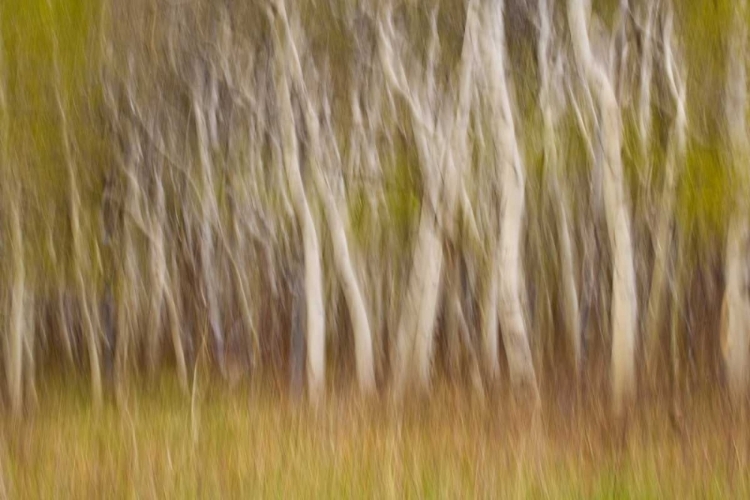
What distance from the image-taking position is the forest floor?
216 inches

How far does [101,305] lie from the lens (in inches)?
778

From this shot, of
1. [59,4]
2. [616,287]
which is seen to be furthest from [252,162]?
[616,287]

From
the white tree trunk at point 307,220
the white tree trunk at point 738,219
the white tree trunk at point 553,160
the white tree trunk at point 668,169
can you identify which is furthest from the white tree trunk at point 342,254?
the white tree trunk at point 738,219

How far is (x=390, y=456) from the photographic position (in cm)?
575

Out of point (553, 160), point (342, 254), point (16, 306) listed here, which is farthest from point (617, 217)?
point (16, 306)

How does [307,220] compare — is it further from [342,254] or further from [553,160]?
→ [553,160]

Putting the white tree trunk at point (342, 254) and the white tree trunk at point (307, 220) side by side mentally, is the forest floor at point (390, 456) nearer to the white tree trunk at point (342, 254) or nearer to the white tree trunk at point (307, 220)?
the white tree trunk at point (342, 254)

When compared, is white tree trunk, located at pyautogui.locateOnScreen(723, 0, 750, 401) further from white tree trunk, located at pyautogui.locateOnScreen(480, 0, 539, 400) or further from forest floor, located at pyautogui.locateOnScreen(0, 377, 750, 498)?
white tree trunk, located at pyautogui.locateOnScreen(480, 0, 539, 400)

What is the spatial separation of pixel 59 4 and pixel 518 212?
6.62 metres

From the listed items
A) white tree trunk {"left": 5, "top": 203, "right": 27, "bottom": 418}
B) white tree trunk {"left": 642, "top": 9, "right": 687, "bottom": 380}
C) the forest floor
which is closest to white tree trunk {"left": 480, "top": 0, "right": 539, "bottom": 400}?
the forest floor

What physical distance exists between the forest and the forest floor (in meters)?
0.03

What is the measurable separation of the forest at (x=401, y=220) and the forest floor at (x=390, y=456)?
0.03 metres

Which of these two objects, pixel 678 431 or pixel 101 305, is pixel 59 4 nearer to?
pixel 678 431

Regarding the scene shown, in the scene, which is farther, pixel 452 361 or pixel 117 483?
pixel 452 361
